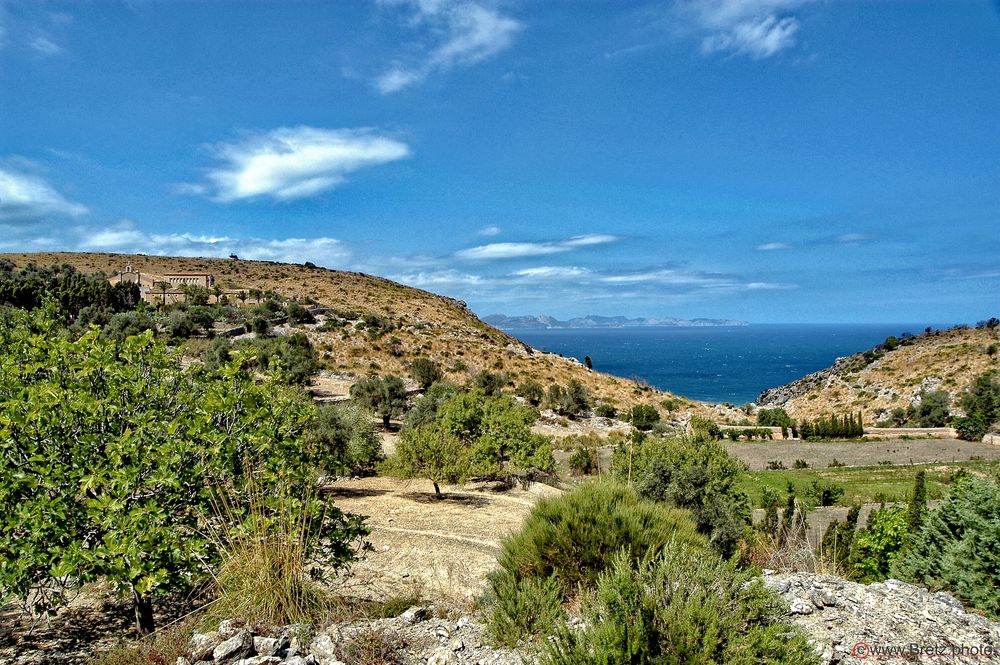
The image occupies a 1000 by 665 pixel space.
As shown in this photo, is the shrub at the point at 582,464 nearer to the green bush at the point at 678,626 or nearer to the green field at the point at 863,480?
the green field at the point at 863,480

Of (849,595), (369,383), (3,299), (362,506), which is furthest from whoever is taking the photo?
(3,299)

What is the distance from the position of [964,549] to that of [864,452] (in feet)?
111

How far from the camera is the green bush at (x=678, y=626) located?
3793 millimetres

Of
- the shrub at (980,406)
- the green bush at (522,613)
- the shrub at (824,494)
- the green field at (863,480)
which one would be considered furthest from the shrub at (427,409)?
the shrub at (980,406)

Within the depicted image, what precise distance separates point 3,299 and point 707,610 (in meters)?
61.5

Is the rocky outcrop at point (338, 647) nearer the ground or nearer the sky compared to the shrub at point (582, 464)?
nearer the sky

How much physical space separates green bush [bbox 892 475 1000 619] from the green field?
1243cm

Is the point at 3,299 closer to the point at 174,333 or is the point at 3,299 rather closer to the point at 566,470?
the point at 174,333

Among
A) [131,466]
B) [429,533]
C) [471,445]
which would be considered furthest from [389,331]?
[131,466]

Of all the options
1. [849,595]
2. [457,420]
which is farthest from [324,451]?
[457,420]

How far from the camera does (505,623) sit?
5227mm

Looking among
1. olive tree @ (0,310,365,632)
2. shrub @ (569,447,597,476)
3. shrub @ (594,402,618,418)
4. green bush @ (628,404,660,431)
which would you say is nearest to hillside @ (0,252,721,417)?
shrub @ (594,402,618,418)

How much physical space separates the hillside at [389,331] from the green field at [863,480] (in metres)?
21.0

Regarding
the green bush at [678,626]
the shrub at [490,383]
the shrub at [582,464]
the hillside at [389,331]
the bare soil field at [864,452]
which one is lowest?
the bare soil field at [864,452]
